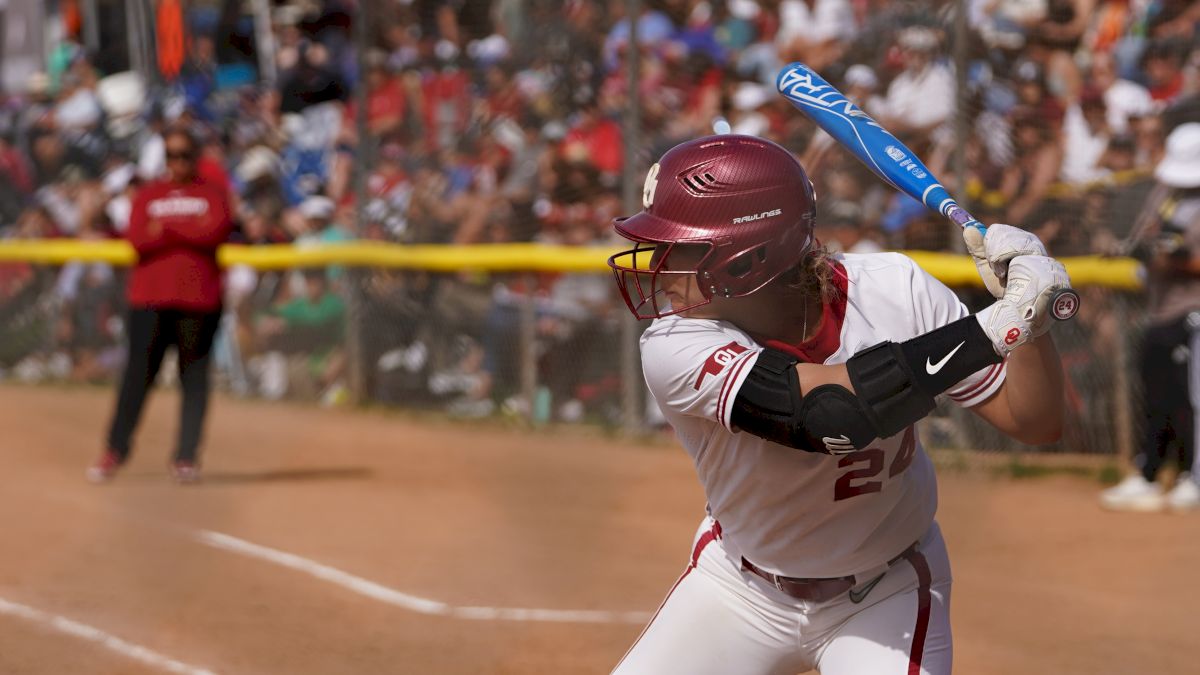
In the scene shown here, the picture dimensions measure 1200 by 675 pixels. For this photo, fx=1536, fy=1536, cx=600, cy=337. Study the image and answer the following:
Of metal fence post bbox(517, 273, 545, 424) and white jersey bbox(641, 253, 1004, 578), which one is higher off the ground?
white jersey bbox(641, 253, 1004, 578)

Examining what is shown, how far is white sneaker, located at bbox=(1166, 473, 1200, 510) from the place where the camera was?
26.1 feet

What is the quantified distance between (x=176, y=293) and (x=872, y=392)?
22.1ft

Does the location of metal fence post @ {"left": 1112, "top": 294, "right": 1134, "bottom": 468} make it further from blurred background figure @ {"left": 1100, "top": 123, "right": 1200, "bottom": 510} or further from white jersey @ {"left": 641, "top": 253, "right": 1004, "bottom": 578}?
white jersey @ {"left": 641, "top": 253, "right": 1004, "bottom": 578}

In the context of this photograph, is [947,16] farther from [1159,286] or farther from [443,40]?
[443,40]

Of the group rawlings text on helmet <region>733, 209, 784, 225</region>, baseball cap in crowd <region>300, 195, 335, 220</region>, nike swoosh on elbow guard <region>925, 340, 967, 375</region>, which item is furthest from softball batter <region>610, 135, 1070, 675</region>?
baseball cap in crowd <region>300, 195, 335, 220</region>

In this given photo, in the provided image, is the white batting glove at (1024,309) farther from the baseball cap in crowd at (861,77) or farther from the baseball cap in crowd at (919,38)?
the baseball cap in crowd at (861,77)

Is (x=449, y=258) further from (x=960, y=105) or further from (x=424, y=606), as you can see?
(x=424, y=606)

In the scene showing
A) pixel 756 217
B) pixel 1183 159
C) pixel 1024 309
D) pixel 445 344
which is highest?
pixel 756 217

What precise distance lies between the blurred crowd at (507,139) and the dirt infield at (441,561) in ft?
4.66

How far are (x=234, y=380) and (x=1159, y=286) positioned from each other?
773cm

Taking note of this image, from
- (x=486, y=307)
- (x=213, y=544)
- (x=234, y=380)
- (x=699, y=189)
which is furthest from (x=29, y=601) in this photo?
(x=234, y=380)

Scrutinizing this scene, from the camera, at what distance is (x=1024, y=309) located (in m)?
2.81

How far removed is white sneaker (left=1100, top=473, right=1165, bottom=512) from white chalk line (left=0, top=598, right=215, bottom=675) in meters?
4.96

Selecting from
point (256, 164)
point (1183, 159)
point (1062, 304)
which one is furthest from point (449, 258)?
point (1062, 304)
